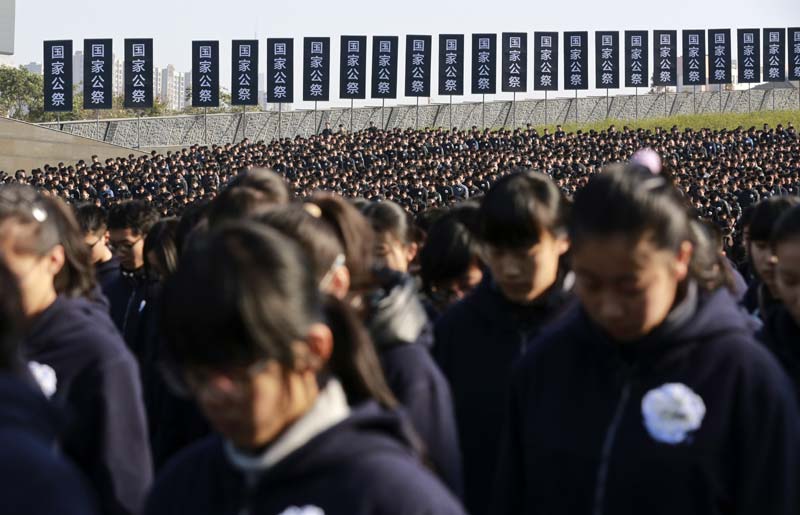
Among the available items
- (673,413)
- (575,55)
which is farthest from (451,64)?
(673,413)

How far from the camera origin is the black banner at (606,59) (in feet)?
131

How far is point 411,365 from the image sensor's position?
8.41 ft

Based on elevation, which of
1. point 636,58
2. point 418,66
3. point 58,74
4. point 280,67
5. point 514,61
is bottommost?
point 58,74

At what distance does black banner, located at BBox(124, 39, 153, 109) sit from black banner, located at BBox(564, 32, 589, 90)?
13.9 metres

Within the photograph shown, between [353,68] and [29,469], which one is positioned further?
[353,68]

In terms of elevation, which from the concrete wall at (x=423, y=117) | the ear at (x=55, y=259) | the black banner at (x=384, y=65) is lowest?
the ear at (x=55, y=259)

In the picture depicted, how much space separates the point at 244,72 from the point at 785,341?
1283 inches

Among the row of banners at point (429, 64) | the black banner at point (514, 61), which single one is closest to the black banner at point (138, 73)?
the row of banners at point (429, 64)

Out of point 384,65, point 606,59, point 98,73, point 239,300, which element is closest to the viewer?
point 239,300

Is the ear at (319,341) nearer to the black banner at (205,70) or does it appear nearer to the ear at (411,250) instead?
the ear at (411,250)

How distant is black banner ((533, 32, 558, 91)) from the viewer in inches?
1565

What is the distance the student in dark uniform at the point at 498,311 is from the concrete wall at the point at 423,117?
3526 centimetres

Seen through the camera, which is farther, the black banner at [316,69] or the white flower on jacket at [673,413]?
the black banner at [316,69]

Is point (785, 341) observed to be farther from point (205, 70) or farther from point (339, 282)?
point (205, 70)
